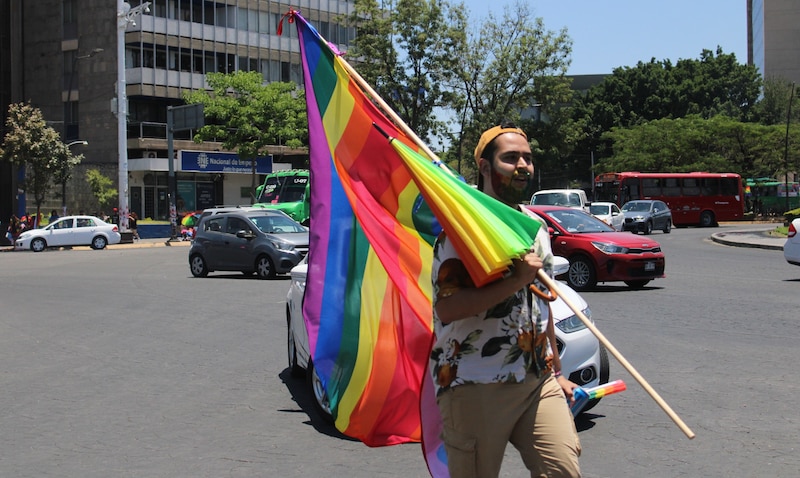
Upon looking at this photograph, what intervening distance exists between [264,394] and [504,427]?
4995mm

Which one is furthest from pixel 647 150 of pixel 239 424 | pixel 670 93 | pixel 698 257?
pixel 239 424

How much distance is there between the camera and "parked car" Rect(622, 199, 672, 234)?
42312 mm

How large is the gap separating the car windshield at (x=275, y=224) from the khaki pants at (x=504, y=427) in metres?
18.0

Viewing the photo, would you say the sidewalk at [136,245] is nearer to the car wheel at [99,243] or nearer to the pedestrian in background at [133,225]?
the car wheel at [99,243]

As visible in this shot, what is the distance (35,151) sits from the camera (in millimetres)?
46344

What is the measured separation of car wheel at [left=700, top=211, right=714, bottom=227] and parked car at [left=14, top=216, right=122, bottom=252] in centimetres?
3291

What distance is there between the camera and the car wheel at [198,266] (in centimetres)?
2189

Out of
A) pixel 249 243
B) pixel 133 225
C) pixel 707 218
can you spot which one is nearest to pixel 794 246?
pixel 249 243

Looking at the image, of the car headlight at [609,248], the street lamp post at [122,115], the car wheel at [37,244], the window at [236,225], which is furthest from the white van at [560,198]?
the car wheel at [37,244]

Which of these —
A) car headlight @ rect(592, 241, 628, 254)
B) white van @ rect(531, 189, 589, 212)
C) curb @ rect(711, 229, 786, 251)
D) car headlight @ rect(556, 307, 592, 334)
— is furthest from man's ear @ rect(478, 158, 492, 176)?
white van @ rect(531, 189, 589, 212)

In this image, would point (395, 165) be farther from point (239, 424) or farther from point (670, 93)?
point (670, 93)

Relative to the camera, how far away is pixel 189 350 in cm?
1056

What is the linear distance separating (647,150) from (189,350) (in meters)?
59.8

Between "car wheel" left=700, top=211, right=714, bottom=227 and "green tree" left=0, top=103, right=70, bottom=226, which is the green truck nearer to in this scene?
"green tree" left=0, top=103, right=70, bottom=226
